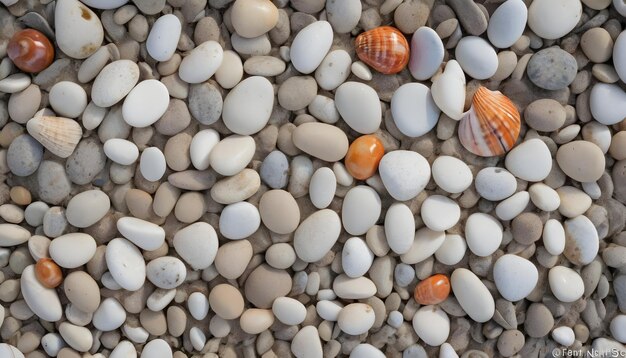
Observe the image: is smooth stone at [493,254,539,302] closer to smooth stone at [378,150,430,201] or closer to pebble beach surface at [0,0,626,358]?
pebble beach surface at [0,0,626,358]

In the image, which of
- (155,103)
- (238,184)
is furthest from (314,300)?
(155,103)

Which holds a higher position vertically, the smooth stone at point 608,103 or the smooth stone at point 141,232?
the smooth stone at point 608,103

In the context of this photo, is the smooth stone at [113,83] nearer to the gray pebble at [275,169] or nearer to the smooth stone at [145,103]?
the smooth stone at [145,103]

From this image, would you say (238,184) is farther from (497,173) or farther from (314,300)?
(497,173)

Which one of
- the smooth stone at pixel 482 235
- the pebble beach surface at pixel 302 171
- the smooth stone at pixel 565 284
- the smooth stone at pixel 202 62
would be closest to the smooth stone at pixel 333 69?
the pebble beach surface at pixel 302 171

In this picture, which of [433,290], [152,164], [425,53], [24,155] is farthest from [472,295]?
[24,155]

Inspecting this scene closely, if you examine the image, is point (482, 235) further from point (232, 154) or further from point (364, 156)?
point (232, 154)

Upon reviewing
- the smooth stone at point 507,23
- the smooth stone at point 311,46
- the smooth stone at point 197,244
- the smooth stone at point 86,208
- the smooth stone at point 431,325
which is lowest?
the smooth stone at point 431,325
